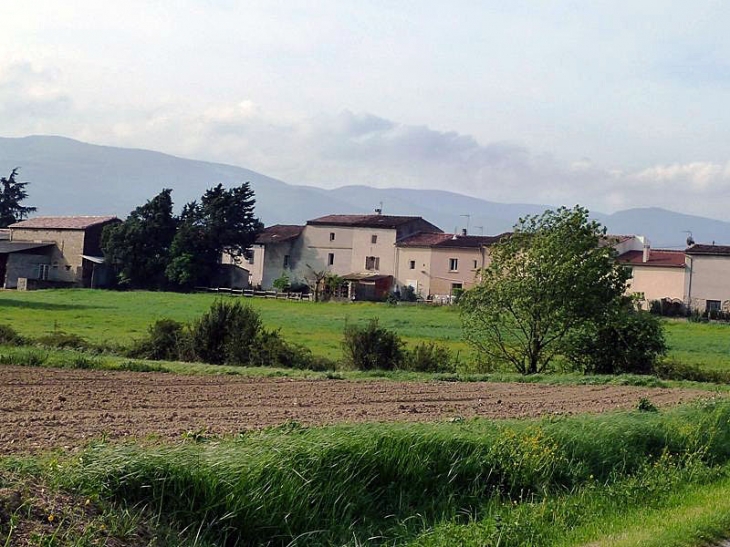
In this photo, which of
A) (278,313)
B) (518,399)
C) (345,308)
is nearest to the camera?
(518,399)

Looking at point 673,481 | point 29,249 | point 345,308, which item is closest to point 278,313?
point 345,308

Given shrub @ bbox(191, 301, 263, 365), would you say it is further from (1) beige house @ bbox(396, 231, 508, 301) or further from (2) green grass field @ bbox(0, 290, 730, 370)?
(1) beige house @ bbox(396, 231, 508, 301)

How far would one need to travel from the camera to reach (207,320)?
3231cm

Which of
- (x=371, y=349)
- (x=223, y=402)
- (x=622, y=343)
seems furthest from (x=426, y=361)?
(x=223, y=402)

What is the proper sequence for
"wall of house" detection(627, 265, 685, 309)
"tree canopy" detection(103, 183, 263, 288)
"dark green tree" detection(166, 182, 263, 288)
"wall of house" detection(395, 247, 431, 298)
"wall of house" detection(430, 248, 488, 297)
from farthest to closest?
"wall of house" detection(395, 247, 431, 298) → "tree canopy" detection(103, 183, 263, 288) → "dark green tree" detection(166, 182, 263, 288) → "wall of house" detection(430, 248, 488, 297) → "wall of house" detection(627, 265, 685, 309)

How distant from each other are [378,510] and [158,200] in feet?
288

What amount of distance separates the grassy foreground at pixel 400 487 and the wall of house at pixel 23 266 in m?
80.6

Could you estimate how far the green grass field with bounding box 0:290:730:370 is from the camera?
42688mm

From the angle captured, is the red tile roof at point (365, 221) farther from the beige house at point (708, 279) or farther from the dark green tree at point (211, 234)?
the beige house at point (708, 279)

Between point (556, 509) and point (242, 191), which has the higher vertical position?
point (242, 191)

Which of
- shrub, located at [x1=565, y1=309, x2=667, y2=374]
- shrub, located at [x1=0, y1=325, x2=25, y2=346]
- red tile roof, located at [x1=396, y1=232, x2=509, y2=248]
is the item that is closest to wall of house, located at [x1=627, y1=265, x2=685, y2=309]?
red tile roof, located at [x1=396, y1=232, x2=509, y2=248]

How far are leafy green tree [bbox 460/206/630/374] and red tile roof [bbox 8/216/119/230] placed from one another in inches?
2598

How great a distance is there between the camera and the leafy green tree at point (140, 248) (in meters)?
89.1

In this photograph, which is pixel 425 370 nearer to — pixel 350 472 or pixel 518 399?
pixel 518 399
